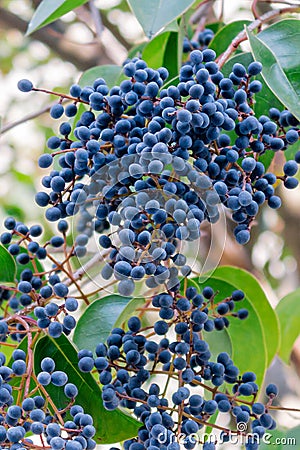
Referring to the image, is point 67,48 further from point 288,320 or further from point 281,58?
point 281,58

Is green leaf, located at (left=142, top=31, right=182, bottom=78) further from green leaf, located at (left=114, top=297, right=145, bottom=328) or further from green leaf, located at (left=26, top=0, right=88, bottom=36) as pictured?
green leaf, located at (left=114, top=297, right=145, bottom=328)

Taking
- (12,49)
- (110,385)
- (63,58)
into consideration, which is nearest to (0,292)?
(110,385)

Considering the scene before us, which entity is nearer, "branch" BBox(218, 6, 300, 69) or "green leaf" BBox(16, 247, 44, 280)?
"branch" BBox(218, 6, 300, 69)

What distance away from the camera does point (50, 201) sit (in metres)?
0.74

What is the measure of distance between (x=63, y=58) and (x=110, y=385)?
1.24m

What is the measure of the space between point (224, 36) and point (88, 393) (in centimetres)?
53

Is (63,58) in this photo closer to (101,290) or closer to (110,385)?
(101,290)

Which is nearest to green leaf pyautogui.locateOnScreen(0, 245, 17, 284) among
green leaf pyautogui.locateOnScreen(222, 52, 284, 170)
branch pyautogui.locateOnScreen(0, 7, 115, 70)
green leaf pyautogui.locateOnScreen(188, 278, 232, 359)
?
green leaf pyautogui.locateOnScreen(188, 278, 232, 359)

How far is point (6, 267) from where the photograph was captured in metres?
0.89

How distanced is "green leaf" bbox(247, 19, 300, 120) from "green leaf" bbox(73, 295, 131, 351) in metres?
0.32

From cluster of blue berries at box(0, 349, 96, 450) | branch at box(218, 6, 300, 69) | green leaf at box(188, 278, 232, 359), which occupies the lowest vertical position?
green leaf at box(188, 278, 232, 359)

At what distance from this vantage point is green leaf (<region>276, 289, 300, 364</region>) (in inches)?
51.4

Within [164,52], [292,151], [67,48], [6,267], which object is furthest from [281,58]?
[67,48]

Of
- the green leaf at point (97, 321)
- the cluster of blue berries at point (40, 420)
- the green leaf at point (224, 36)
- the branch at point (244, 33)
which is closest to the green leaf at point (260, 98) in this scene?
the branch at point (244, 33)
